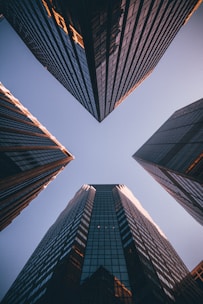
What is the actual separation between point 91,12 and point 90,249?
3263 centimetres

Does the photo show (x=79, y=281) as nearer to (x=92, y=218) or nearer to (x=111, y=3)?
(x=92, y=218)

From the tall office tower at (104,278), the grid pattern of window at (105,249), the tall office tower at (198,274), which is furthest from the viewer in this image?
the tall office tower at (198,274)

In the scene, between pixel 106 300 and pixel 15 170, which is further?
pixel 15 170

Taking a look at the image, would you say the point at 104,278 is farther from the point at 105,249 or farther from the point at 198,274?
the point at 198,274

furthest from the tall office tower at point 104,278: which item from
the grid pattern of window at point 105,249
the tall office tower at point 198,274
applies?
the tall office tower at point 198,274

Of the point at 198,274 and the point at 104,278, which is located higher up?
the point at 104,278

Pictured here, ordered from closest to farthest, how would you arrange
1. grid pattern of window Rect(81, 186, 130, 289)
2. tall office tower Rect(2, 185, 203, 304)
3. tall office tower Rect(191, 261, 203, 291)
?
tall office tower Rect(2, 185, 203, 304), grid pattern of window Rect(81, 186, 130, 289), tall office tower Rect(191, 261, 203, 291)

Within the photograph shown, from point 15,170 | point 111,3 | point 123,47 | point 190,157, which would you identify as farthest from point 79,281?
point 123,47

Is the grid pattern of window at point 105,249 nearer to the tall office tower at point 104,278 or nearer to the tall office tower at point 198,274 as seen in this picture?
the tall office tower at point 104,278

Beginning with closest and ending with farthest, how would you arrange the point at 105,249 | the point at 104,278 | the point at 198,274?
the point at 104,278
the point at 105,249
the point at 198,274

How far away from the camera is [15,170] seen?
3183cm

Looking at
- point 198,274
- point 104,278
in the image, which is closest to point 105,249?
point 104,278

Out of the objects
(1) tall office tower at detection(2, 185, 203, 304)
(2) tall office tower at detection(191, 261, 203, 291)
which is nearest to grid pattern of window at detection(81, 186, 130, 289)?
(1) tall office tower at detection(2, 185, 203, 304)

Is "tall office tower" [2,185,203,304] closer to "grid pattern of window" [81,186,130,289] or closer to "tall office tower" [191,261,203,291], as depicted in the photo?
"grid pattern of window" [81,186,130,289]
